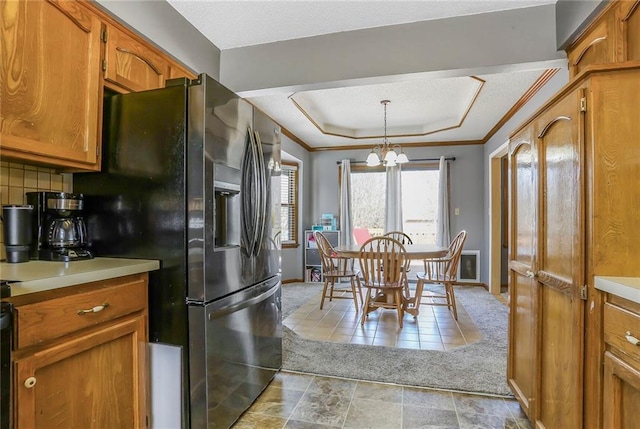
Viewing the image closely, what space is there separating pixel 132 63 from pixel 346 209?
4349 millimetres

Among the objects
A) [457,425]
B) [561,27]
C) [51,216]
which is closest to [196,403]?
[51,216]

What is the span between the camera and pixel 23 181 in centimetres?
161

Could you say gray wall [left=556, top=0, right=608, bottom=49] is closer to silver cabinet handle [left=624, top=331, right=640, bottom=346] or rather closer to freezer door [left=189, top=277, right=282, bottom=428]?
silver cabinet handle [left=624, top=331, right=640, bottom=346]

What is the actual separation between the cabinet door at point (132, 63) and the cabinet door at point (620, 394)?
2.42 metres

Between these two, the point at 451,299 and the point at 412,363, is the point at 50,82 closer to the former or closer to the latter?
the point at 412,363

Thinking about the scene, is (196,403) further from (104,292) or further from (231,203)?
(231,203)

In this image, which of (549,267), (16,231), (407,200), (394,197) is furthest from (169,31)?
(407,200)

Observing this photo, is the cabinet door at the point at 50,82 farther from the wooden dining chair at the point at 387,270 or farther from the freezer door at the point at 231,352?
the wooden dining chair at the point at 387,270

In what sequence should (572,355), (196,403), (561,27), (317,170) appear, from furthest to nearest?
(317,170)
(561,27)
(196,403)
(572,355)

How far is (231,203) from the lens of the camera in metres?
1.80

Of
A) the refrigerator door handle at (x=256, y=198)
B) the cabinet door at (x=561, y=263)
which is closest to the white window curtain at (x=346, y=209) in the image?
the refrigerator door handle at (x=256, y=198)

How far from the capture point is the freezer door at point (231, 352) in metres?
1.54

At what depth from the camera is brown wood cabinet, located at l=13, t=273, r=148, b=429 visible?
103 centimetres

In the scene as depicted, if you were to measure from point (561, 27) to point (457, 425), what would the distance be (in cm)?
235
